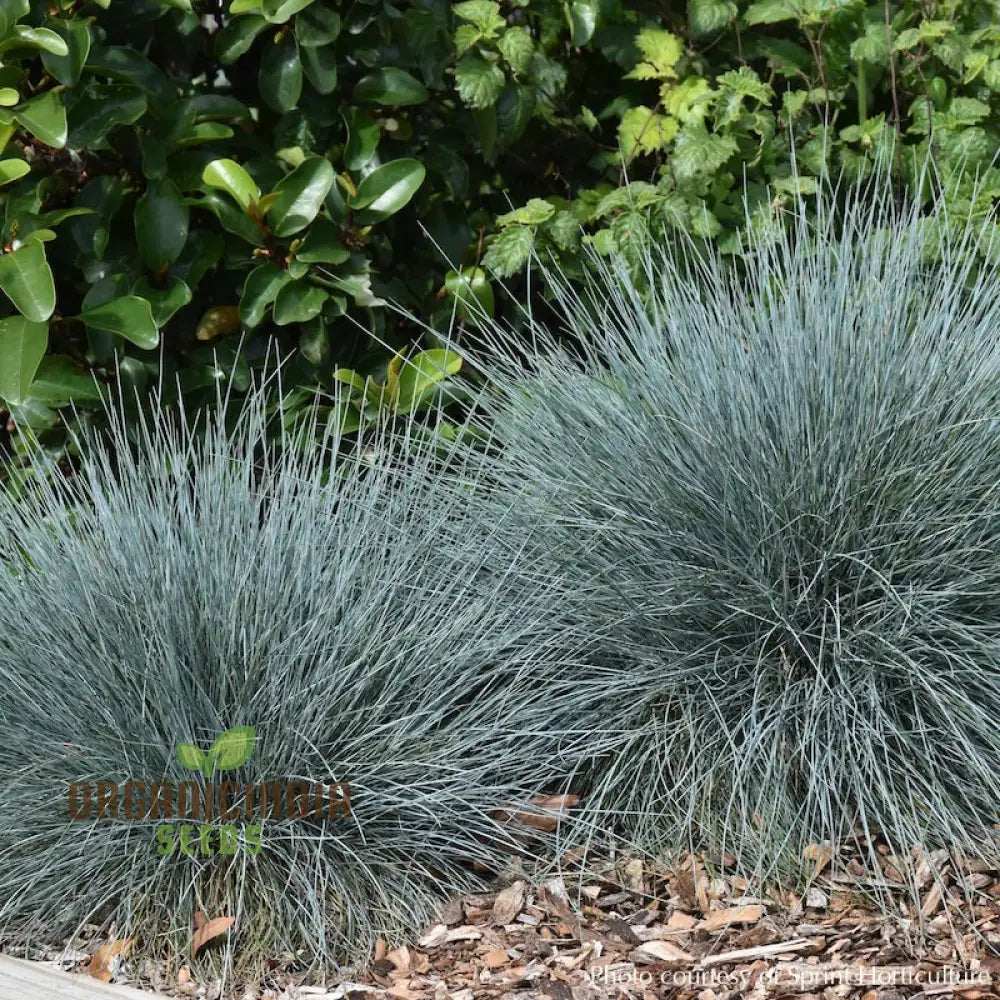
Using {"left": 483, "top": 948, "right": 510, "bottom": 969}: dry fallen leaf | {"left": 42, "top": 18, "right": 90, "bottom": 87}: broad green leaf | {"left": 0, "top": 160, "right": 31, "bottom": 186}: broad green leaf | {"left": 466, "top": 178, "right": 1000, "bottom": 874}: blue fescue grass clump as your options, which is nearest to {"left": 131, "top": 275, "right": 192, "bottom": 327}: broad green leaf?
{"left": 0, "top": 160, "right": 31, "bottom": 186}: broad green leaf

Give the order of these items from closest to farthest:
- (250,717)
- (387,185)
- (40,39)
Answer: (250,717) < (40,39) < (387,185)

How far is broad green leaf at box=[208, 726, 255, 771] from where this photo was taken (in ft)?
7.11

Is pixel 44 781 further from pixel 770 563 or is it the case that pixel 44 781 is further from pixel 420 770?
pixel 770 563

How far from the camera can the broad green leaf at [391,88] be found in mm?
3094

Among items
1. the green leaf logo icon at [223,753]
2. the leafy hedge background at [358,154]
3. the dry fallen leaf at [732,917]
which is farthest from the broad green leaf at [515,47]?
the dry fallen leaf at [732,917]

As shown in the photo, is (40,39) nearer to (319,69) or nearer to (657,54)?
(319,69)

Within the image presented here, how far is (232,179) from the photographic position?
290 centimetres

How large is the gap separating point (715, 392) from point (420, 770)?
35.2 inches

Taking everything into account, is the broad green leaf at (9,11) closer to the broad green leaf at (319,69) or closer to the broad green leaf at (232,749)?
the broad green leaf at (319,69)

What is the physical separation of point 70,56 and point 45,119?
14cm

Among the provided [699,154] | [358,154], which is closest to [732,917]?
[699,154]

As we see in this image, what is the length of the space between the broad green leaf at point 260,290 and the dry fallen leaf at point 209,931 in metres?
1.39

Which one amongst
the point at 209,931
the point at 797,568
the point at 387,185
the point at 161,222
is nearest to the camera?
the point at 209,931

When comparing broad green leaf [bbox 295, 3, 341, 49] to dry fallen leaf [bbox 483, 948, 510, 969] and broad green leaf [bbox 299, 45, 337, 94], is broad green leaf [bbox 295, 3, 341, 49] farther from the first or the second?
dry fallen leaf [bbox 483, 948, 510, 969]
